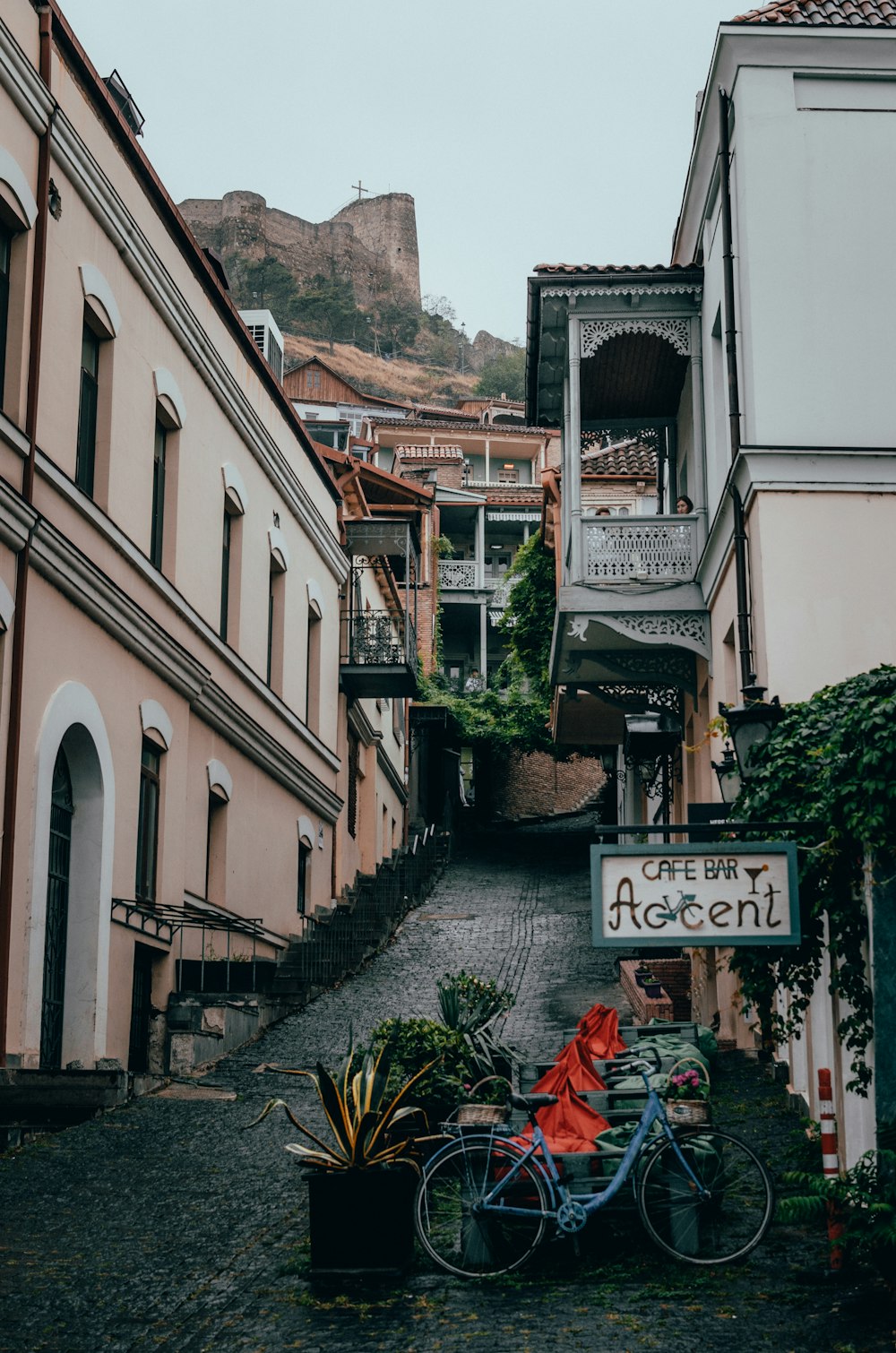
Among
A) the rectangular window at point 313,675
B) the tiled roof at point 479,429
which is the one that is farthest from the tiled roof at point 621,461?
the tiled roof at point 479,429

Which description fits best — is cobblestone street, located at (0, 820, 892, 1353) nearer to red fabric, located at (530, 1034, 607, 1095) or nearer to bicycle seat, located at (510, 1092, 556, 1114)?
bicycle seat, located at (510, 1092, 556, 1114)

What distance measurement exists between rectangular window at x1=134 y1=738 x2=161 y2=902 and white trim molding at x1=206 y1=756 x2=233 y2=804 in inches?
83.8

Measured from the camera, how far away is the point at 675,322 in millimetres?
18969

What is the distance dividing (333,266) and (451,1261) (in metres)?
128

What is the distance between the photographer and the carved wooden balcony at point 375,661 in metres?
29.1

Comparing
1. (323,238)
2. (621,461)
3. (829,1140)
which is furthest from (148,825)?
(323,238)

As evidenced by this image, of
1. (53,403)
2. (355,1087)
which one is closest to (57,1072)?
(355,1087)

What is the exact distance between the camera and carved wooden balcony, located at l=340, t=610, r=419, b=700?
95.5ft

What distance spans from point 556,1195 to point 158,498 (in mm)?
11327

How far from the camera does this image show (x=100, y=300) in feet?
51.5

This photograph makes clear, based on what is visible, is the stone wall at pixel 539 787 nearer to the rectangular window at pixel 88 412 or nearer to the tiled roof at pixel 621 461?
the tiled roof at pixel 621 461

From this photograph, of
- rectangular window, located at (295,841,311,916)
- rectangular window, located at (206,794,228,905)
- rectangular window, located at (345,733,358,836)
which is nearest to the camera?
rectangular window, located at (206,794,228,905)

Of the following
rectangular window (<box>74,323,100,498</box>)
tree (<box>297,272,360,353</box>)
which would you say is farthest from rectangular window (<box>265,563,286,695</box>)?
tree (<box>297,272,360,353</box>)

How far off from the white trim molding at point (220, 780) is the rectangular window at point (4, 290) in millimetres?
7156
